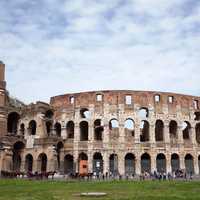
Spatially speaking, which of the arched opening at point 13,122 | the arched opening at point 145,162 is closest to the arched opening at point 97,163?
the arched opening at point 145,162

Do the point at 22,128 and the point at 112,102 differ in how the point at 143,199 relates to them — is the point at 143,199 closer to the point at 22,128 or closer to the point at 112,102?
the point at 112,102

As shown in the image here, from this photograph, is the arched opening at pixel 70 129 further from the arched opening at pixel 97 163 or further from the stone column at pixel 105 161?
the stone column at pixel 105 161

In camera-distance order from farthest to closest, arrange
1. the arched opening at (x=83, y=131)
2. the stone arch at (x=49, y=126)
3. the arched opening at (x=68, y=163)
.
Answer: the stone arch at (x=49, y=126) < the arched opening at (x=83, y=131) < the arched opening at (x=68, y=163)

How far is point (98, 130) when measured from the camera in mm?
44000

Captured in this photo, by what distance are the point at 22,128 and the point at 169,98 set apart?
1777cm

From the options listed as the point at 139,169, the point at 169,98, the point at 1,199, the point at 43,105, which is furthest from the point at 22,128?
the point at 1,199

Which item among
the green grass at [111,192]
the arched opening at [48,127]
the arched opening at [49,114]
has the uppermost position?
the arched opening at [49,114]

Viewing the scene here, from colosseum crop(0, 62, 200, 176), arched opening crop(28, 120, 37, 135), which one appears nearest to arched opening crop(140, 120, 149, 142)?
colosseum crop(0, 62, 200, 176)

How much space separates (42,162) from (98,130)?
25.5 feet

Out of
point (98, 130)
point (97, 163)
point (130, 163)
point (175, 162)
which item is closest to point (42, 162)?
point (97, 163)

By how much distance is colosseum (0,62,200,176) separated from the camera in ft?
130

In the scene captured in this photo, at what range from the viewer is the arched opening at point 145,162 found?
4021 centimetres

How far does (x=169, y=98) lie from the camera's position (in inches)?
1670

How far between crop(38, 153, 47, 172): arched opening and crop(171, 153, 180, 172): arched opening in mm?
14417
